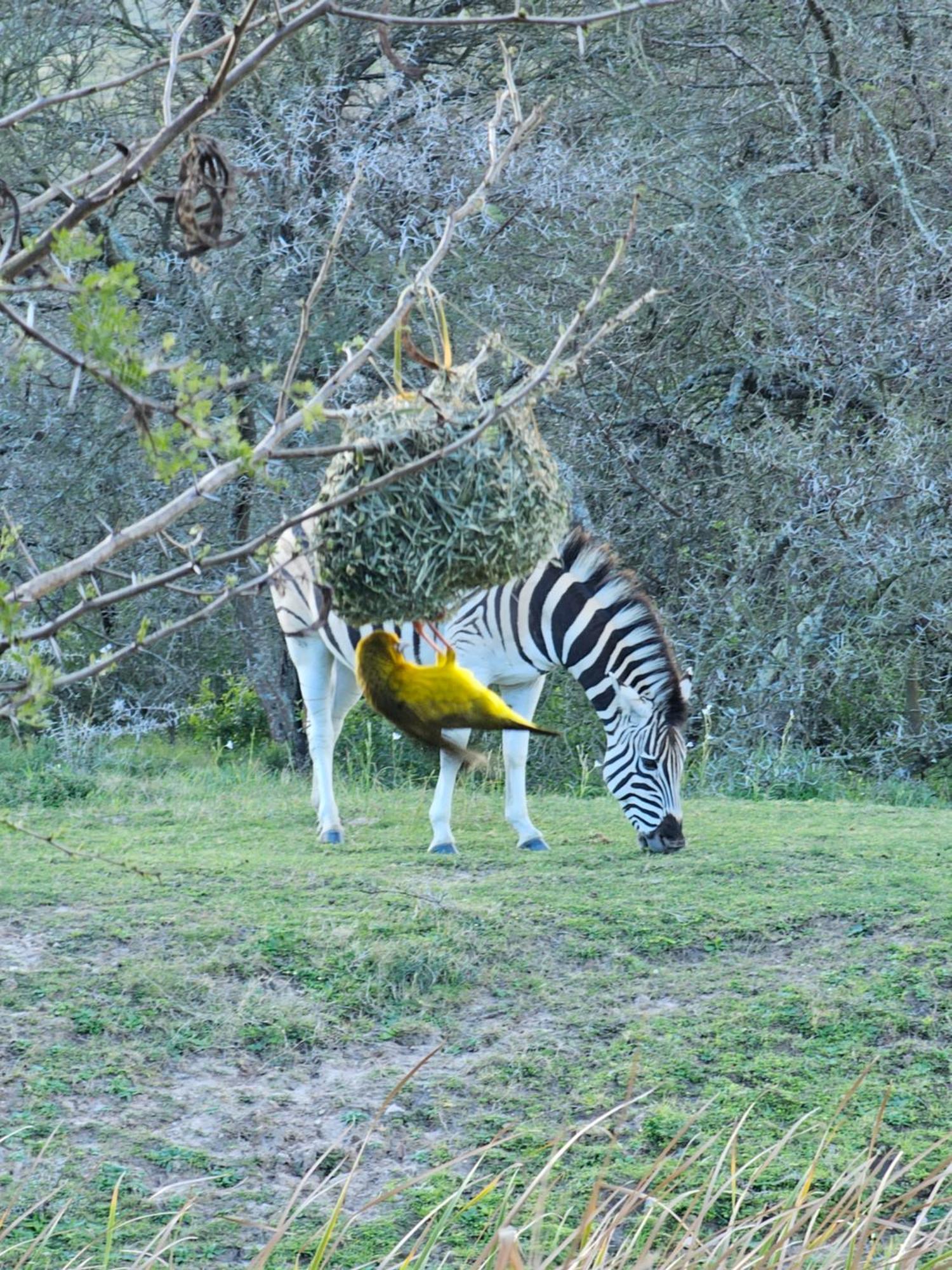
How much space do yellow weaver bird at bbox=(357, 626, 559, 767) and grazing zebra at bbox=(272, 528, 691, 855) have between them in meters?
5.05

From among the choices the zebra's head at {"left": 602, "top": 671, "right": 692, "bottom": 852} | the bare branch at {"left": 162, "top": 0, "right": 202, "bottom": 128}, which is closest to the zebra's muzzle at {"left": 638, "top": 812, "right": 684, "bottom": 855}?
the zebra's head at {"left": 602, "top": 671, "right": 692, "bottom": 852}

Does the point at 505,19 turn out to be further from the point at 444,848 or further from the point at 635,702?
the point at 444,848

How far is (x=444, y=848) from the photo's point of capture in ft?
29.1

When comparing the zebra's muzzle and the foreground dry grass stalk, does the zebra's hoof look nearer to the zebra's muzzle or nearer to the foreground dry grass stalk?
the zebra's muzzle

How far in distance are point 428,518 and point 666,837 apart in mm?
5193

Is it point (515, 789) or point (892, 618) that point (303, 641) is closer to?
point (515, 789)

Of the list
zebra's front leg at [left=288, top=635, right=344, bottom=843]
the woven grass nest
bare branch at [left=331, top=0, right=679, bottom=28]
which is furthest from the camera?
zebra's front leg at [left=288, top=635, right=344, bottom=843]

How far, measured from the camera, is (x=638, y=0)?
105 inches

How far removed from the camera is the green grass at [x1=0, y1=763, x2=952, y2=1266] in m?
5.16

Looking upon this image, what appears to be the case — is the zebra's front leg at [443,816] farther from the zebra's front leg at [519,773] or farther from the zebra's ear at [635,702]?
the zebra's ear at [635,702]

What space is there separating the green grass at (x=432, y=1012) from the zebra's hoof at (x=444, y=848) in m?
0.19

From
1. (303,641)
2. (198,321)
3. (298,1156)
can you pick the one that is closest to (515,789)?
(303,641)

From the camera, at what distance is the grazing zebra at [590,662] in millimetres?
8703

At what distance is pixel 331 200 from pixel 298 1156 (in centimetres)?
866
